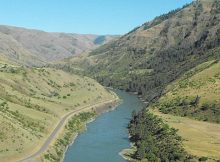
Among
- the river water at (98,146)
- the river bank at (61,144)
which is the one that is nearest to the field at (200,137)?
the river water at (98,146)

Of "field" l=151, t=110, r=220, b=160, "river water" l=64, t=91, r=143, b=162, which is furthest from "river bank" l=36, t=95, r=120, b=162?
"field" l=151, t=110, r=220, b=160

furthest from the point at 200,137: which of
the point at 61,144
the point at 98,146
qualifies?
the point at 61,144

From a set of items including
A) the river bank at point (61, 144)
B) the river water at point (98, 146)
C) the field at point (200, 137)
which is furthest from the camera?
the river water at point (98, 146)

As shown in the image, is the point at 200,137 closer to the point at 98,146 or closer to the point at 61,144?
the point at 98,146

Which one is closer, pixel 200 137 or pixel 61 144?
pixel 61 144

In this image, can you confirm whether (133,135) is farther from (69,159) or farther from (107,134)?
(69,159)

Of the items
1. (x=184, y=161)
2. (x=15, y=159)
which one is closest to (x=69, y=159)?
(x=15, y=159)

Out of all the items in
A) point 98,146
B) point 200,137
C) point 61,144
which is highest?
point 61,144

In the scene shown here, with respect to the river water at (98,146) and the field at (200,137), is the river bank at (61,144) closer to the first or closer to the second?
the river water at (98,146)

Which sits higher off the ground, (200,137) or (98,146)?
(200,137)

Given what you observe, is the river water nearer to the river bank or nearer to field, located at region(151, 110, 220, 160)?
the river bank

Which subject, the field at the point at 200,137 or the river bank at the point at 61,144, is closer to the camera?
the river bank at the point at 61,144

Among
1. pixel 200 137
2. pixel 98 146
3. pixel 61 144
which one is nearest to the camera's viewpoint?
pixel 61 144
